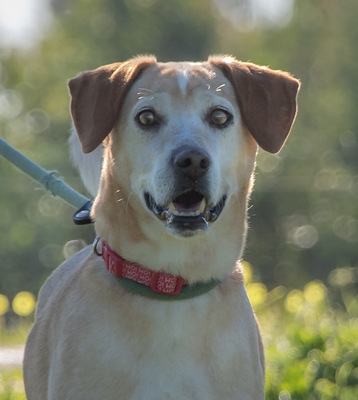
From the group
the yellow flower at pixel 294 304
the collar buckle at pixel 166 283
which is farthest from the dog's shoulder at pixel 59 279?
the yellow flower at pixel 294 304

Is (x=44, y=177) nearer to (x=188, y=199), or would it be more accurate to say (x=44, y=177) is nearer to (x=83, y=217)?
(x=83, y=217)

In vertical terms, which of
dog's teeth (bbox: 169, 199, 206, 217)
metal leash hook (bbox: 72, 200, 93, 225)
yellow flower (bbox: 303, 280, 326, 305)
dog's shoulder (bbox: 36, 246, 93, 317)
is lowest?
yellow flower (bbox: 303, 280, 326, 305)

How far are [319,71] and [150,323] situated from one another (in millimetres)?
33622

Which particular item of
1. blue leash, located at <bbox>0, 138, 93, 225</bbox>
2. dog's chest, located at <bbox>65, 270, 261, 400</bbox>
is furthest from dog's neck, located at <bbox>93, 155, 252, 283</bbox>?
blue leash, located at <bbox>0, 138, 93, 225</bbox>

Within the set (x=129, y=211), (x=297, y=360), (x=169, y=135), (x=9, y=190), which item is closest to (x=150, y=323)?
(x=129, y=211)

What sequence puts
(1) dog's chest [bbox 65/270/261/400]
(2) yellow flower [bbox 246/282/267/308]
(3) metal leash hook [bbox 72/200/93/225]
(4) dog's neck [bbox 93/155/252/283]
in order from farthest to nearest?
(2) yellow flower [bbox 246/282/267/308], (3) metal leash hook [bbox 72/200/93/225], (4) dog's neck [bbox 93/155/252/283], (1) dog's chest [bbox 65/270/261/400]

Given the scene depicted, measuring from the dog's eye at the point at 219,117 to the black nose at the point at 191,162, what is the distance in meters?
0.33

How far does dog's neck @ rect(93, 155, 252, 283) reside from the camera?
4105 millimetres

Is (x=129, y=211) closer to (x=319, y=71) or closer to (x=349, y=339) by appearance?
(x=349, y=339)

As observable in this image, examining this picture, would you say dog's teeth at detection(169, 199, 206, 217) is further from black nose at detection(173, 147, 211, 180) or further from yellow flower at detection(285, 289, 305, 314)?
yellow flower at detection(285, 289, 305, 314)

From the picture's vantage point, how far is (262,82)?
443 cm

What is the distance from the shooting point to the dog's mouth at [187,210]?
3.97 m

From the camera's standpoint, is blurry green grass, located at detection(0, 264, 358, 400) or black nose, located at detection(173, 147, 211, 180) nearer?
black nose, located at detection(173, 147, 211, 180)

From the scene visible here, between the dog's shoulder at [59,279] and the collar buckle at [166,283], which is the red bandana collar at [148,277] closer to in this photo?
the collar buckle at [166,283]
